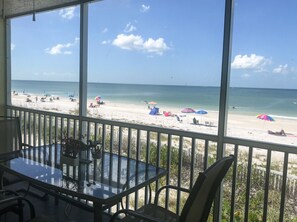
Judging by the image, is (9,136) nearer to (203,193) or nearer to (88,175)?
(88,175)

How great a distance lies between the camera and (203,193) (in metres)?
1.23

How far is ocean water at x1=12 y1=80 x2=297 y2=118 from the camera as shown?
Result: 1475 cm

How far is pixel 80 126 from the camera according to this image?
3119 millimetres

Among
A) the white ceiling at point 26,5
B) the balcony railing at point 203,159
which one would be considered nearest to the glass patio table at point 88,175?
the balcony railing at point 203,159

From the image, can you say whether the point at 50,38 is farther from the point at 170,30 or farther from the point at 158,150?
the point at 158,150

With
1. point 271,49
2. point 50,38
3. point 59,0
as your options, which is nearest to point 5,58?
point 59,0

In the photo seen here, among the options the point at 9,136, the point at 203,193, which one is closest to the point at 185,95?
the point at 9,136

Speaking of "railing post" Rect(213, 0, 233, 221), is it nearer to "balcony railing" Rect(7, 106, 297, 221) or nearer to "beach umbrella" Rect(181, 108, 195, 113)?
"balcony railing" Rect(7, 106, 297, 221)

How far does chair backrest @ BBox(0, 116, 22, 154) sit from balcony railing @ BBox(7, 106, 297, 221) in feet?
1.43

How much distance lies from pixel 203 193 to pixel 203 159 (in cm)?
163

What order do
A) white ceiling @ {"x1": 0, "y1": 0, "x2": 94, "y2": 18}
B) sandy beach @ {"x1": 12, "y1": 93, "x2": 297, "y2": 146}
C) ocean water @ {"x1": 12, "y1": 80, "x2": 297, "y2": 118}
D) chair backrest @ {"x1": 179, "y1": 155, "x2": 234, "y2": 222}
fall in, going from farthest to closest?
1. ocean water @ {"x1": 12, "y1": 80, "x2": 297, "y2": 118}
2. sandy beach @ {"x1": 12, "y1": 93, "x2": 297, "y2": 146}
3. white ceiling @ {"x1": 0, "y1": 0, "x2": 94, "y2": 18}
4. chair backrest @ {"x1": 179, "y1": 155, "x2": 234, "y2": 222}

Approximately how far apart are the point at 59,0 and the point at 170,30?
15.9m

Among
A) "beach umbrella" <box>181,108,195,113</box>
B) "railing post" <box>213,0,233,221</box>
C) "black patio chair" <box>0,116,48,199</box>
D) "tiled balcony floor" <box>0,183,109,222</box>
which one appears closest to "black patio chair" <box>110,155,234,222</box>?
"railing post" <box>213,0,233,221</box>

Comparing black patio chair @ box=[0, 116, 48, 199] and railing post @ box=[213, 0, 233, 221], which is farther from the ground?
railing post @ box=[213, 0, 233, 221]
